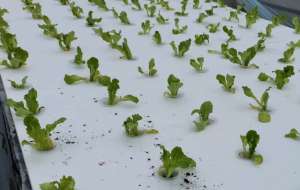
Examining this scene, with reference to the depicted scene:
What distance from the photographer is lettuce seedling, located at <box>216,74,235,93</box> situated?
1.38 m

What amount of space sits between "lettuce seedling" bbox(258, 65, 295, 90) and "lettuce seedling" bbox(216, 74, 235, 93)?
5.5 inches

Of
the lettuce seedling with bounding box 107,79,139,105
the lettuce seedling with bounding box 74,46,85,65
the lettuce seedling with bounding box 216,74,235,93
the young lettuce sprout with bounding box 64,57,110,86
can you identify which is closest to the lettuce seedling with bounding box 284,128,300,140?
the lettuce seedling with bounding box 216,74,235,93

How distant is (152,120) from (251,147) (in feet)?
0.98

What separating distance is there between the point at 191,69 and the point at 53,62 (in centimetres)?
52

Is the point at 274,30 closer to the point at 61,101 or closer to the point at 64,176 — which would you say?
the point at 61,101

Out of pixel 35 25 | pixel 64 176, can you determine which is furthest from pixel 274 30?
pixel 64 176

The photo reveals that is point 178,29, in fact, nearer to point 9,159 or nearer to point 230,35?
point 230,35

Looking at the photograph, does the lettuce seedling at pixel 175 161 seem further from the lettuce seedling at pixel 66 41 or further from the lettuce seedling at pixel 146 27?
the lettuce seedling at pixel 146 27

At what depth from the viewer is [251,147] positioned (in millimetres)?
1021

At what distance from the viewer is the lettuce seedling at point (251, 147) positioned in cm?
101

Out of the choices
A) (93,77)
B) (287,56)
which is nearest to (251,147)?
(93,77)

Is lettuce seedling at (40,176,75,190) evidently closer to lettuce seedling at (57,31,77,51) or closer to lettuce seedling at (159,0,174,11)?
lettuce seedling at (57,31,77,51)

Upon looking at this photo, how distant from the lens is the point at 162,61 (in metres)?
1.63

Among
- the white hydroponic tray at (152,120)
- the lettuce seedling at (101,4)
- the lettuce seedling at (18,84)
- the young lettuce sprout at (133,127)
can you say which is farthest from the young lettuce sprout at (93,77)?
the lettuce seedling at (101,4)
